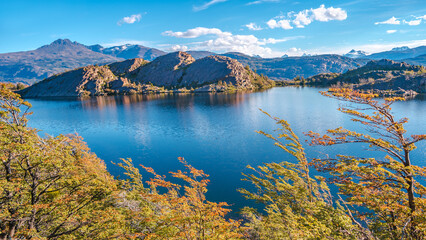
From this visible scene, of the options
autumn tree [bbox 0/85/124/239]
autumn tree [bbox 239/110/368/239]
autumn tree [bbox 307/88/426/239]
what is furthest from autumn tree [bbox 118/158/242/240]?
autumn tree [bbox 307/88/426/239]

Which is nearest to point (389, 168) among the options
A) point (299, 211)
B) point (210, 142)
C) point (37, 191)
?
point (299, 211)

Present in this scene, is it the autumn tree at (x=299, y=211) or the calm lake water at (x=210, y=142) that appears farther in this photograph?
the calm lake water at (x=210, y=142)

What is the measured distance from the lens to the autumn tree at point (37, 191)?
1164cm

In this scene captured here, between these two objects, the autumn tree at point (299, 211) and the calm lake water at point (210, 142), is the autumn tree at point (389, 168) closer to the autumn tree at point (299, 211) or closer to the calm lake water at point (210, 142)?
the autumn tree at point (299, 211)

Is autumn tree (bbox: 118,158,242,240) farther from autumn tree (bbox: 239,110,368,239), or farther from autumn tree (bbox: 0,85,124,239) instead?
autumn tree (bbox: 239,110,368,239)

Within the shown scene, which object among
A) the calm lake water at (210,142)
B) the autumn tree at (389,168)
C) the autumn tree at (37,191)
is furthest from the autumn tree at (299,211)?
the autumn tree at (37,191)

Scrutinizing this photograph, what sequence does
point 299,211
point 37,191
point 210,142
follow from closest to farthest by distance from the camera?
point 37,191 < point 299,211 < point 210,142

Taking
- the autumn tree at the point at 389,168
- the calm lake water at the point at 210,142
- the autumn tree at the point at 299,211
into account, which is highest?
the autumn tree at the point at 389,168

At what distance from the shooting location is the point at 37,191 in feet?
45.7

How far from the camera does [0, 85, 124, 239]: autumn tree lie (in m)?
11.6

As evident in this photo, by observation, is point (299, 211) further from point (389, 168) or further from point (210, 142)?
point (210, 142)

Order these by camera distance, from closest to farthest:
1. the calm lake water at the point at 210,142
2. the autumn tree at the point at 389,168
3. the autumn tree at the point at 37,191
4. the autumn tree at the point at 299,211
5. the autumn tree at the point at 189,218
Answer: the autumn tree at the point at 389,168 → the autumn tree at the point at 189,218 → the autumn tree at the point at 299,211 → the autumn tree at the point at 37,191 → the calm lake water at the point at 210,142

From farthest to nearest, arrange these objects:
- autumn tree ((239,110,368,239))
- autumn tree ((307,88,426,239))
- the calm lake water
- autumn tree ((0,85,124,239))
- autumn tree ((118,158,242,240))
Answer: the calm lake water < autumn tree ((0,85,124,239)) < autumn tree ((239,110,368,239)) < autumn tree ((118,158,242,240)) < autumn tree ((307,88,426,239))

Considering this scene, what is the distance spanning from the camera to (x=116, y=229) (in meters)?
13.6
